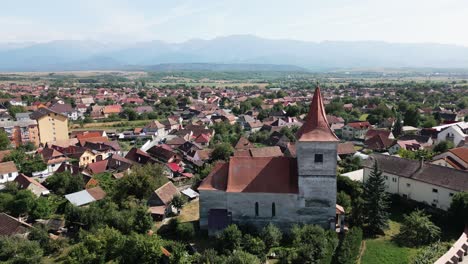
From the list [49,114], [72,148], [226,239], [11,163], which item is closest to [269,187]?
[226,239]

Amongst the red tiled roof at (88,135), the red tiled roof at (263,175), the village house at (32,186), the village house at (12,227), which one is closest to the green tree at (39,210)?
the village house at (12,227)

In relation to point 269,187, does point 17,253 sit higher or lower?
lower

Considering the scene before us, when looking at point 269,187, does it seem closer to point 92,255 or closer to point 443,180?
point 92,255

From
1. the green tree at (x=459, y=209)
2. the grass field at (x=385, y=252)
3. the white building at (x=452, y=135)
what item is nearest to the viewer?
the grass field at (x=385, y=252)

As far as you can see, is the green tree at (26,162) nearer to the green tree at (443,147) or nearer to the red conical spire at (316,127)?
the red conical spire at (316,127)

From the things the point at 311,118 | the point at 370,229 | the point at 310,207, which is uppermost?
the point at 311,118

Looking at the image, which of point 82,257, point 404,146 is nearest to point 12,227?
point 82,257

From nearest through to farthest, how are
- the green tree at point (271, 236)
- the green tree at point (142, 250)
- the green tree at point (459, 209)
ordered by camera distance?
1. the green tree at point (142, 250)
2. the green tree at point (271, 236)
3. the green tree at point (459, 209)
